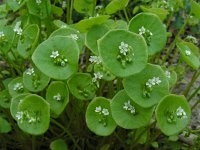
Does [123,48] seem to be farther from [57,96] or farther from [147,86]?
[57,96]

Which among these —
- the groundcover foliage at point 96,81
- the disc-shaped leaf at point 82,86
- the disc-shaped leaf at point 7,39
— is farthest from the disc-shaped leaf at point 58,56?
the disc-shaped leaf at point 7,39

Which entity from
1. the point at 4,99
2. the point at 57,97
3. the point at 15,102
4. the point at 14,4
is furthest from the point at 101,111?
the point at 14,4

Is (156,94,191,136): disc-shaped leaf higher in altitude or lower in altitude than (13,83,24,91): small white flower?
higher

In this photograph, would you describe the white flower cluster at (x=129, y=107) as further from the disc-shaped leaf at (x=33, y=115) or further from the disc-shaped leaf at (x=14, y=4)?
the disc-shaped leaf at (x=14, y=4)

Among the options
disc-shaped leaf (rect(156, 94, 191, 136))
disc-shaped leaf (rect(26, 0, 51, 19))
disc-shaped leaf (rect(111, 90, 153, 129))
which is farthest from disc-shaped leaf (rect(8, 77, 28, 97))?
disc-shaped leaf (rect(156, 94, 191, 136))

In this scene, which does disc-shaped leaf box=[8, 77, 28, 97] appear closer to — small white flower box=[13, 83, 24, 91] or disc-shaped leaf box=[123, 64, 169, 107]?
small white flower box=[13, 83, 24, 91]

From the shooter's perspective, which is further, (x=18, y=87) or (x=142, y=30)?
(x=18, y=87)
